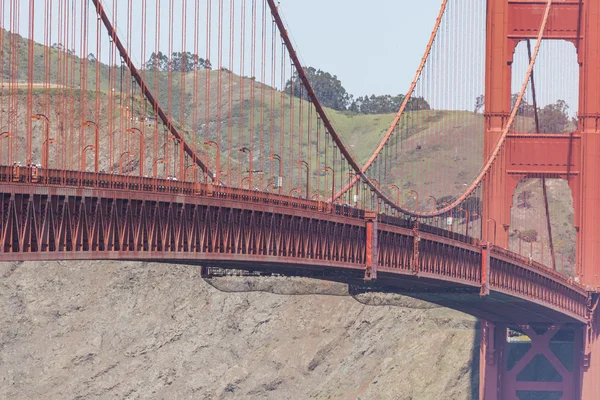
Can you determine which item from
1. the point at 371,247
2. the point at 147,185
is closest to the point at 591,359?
the point at 371,247

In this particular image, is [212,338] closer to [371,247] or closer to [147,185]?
[371,247]

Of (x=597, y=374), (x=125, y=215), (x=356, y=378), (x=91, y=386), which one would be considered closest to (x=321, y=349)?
(x=356, y=378)

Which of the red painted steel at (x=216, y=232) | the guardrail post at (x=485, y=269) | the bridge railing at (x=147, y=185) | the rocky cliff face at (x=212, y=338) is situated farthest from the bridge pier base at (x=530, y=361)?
the bridge railing at (x=147, y=185)

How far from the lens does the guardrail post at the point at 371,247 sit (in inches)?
3231

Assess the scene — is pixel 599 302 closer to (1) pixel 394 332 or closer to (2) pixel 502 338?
(2) pixel 502 338

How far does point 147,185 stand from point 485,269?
106ft

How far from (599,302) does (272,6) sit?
3881cm

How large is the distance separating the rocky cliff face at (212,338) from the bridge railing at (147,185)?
4023 centimetres

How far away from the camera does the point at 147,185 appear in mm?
66688

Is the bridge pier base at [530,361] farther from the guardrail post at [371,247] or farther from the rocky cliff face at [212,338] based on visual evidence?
the guardrail post at [371,247]

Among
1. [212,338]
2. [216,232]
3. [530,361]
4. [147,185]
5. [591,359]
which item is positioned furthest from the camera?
[212,338]

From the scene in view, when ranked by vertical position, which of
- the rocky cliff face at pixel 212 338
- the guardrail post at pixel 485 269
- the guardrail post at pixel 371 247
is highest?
the guardrail post at pixel 371 247

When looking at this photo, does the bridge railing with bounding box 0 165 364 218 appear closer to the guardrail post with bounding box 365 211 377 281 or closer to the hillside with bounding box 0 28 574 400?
the guardrail post with bounding box 365 211 377 281

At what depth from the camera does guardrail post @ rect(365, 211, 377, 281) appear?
8206 cm
